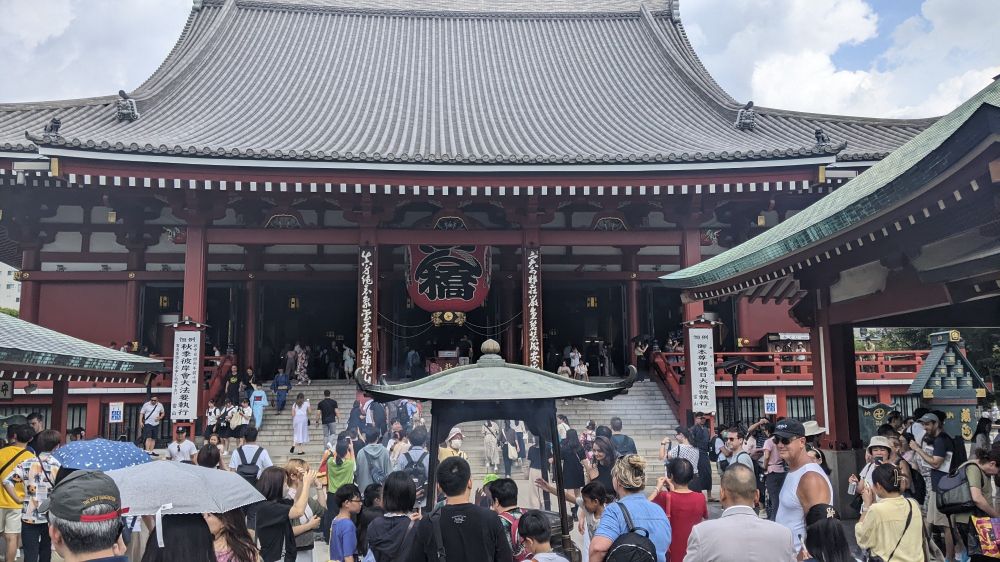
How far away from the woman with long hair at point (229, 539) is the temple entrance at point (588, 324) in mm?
17444

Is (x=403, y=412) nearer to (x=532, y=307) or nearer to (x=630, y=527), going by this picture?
(x=532, y=307)

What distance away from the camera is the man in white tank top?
202 inches

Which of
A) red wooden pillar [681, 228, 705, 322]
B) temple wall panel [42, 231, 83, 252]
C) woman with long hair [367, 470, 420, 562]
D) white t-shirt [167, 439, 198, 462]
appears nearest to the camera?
woman with long hair [367, 470, 420, 562]

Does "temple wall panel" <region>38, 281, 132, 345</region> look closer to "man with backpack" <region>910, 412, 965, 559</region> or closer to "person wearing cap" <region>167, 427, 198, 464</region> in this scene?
"person wearing cap" <region>167, 427, 198, 464</region>

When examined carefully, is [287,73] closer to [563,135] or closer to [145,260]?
[145,260]

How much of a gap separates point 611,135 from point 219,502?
16.1 metres

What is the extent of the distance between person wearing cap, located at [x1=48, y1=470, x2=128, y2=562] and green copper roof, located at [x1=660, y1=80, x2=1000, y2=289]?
523 centimetres

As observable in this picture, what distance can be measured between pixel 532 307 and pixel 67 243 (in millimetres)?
10955

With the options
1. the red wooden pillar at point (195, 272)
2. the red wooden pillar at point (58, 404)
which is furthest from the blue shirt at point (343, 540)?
the red wooden pillar at point (195, 272)

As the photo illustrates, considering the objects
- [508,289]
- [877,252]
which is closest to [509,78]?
[508,289]

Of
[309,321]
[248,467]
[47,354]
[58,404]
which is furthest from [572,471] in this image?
[309,321]

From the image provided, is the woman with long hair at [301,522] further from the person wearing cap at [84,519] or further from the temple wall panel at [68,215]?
the temple wall panel at [68,215]

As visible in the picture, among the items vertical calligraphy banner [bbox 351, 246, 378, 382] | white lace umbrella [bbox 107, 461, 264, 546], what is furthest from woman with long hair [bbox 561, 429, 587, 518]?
vertical calligraphy banner [bbox 351, 246, 378, 382]

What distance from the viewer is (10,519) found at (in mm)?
7406
